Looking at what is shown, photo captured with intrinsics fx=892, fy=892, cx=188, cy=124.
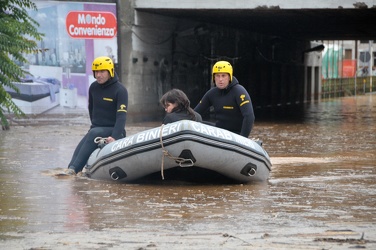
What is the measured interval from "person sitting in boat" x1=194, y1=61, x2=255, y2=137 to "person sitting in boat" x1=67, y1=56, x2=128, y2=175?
1.15 metres

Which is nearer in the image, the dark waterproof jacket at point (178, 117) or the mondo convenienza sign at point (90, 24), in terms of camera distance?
the dark waterproof jacket at point (178, 117)

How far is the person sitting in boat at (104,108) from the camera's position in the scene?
1134 cm

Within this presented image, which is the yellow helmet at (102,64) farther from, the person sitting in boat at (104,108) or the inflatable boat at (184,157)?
the inflatable boat at (184,157)

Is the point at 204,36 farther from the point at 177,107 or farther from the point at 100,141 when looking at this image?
the point at 177,107

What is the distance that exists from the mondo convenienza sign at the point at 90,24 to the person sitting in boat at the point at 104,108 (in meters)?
13.1

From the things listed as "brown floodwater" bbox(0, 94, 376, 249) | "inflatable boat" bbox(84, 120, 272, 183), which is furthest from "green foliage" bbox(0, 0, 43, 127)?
"inflatable boat" bbox(84, 120, 272, 183)

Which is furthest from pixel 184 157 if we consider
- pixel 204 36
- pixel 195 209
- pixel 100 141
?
pixel 204 36

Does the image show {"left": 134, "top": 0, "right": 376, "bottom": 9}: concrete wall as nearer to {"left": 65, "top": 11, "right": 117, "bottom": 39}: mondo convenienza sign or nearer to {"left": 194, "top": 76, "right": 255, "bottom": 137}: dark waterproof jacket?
{"left": 65, "top": 11, "right": 117, "bottom": 39}: mondo convenienza sign

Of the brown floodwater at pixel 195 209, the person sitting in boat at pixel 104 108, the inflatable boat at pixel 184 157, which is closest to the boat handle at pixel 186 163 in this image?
the inflatable boat at pixel 184 157

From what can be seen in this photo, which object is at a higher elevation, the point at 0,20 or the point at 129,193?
the point at 0,20

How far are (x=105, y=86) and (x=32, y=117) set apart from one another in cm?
Answer: 1370

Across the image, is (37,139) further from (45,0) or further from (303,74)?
(303,74)

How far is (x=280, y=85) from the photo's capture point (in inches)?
1725

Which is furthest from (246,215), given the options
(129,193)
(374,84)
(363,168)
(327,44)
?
(374,84)
